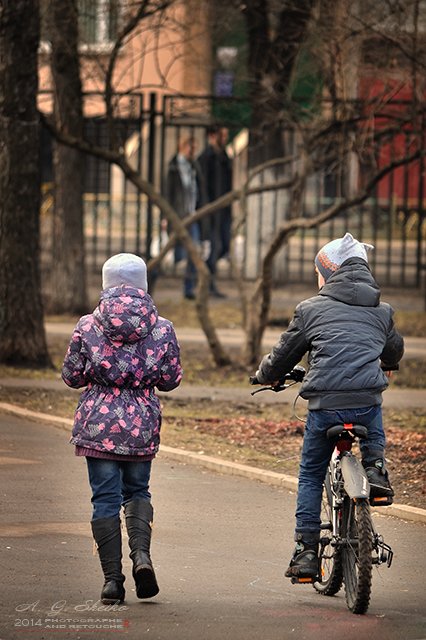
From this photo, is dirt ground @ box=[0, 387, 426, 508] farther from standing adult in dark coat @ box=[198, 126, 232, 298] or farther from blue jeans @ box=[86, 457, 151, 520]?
standing adult in dark coat @ box=[198, 126, 232, 298]

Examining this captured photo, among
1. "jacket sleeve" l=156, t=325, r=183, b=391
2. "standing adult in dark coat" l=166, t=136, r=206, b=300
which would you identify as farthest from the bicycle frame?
"standing adult in dark coat" l=166, t=136, r=206, b=300

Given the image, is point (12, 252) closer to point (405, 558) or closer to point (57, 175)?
point (57, 175)

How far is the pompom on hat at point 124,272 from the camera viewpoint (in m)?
6.34

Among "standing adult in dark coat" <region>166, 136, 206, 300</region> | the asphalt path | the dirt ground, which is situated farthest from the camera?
"standing adult in dark coat" <region>166, 136, 206, 300</region>

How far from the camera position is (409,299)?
21.3 meters

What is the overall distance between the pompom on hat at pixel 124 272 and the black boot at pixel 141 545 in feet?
3.08

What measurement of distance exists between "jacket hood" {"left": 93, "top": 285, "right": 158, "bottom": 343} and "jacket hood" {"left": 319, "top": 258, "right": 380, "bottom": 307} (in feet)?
2.66

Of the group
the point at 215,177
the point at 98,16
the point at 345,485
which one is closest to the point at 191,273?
the point at 215,177

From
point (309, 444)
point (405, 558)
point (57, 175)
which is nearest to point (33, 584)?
point (309, 444)

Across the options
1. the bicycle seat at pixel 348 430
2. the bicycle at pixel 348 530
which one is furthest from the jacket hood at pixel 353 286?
the bicycle seat at pixel 348 430

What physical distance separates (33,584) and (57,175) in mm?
12232

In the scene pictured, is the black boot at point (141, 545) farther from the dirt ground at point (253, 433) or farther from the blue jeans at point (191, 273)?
the blue jeans at point (191, 273)

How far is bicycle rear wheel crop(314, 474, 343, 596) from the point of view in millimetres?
6402

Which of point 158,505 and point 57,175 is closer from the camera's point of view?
point 158,505
